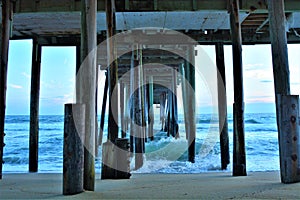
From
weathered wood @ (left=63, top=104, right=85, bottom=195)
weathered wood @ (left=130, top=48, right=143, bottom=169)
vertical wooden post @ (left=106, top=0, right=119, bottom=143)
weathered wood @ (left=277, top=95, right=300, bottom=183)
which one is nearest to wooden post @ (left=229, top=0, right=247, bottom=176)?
weathered wood @ (left=277, top=95, right=300, bottom=183)

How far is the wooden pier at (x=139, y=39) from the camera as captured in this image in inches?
121

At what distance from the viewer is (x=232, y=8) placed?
4.47m

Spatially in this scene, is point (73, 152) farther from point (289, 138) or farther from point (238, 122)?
point (238, 122)

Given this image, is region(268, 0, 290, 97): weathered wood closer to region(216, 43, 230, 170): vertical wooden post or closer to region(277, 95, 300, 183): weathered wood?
region(277, 95, 300, 183): weathered wood

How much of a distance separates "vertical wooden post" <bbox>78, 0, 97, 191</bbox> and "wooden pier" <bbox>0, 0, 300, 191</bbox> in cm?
1

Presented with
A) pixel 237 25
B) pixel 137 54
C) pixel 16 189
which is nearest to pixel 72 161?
pixel 16 189

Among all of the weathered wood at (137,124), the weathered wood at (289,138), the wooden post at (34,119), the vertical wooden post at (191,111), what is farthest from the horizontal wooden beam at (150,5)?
the weathered wood at (289,138)

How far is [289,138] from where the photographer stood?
120 inches

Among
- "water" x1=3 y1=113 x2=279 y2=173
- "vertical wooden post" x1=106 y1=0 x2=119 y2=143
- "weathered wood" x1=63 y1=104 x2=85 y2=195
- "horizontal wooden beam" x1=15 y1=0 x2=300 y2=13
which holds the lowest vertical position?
"water" x1=3 y1=113 x2=279 y2=173

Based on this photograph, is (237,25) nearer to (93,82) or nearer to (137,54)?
(93,82)

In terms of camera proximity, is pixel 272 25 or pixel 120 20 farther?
pixel 120 20

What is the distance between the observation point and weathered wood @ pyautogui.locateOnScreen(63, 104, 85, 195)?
8.83 feet

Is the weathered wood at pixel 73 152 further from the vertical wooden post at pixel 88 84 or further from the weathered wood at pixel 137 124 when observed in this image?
the weathered wood at pixel 137 124

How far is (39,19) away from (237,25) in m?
4.08
